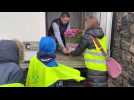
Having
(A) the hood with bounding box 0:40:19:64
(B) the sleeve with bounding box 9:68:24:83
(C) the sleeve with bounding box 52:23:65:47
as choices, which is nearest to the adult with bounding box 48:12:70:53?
(C) the sleeve with bounding box 52:23:65:47

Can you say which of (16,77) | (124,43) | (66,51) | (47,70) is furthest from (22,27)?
(124,43)

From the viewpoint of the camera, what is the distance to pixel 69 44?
195 centimetres

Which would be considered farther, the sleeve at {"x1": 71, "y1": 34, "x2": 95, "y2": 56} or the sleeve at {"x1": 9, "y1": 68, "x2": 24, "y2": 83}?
the sleeve at {"x1": 71, "y1": 34, "x2": 95, "y2": 56}

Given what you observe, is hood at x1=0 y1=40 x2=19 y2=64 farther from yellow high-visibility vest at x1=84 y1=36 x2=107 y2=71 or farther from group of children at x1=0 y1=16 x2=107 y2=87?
yellow high-visibility vest at x1=84 y1=36 x2=107 y2=71

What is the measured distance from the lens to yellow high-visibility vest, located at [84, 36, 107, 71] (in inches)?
67.7

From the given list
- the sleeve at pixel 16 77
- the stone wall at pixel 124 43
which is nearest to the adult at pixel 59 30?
the stone wall at pixel 124 43

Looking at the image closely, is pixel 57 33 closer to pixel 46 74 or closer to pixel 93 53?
pixel 93 53

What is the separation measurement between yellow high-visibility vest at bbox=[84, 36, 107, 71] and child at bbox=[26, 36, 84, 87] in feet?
1.59

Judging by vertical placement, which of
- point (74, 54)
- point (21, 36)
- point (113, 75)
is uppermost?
point (21, 36)

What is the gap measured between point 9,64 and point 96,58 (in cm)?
78

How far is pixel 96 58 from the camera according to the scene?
174 centimetres

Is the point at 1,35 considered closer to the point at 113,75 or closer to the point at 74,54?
the point at 74,54
